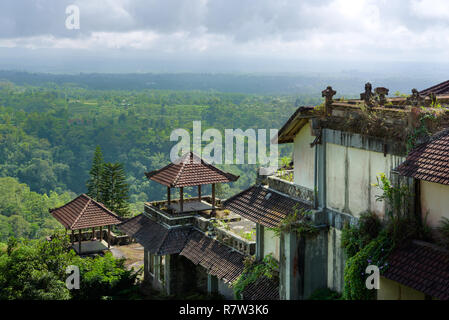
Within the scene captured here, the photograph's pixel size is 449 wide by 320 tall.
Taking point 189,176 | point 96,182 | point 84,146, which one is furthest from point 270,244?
point 84,146

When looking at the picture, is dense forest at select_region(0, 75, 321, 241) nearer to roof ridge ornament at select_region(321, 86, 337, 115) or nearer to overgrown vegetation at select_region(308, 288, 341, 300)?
overgrown vegetation at select_region(308, 288, 341, 300)

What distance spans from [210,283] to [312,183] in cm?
689

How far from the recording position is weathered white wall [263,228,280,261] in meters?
17.5

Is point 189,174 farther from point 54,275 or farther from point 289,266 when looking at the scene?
point 289,266

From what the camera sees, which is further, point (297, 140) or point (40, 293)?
point (40, 293)

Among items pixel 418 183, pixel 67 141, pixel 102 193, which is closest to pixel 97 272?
pixel 418 183

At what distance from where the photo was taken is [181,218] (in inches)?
889

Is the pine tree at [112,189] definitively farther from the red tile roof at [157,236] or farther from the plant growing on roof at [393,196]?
the plant growing on roof at [393,196]

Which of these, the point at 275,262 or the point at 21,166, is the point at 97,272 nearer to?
the point at 275,262

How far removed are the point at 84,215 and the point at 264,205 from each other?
40.8 ft

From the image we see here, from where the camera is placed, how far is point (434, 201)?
41.7 feet

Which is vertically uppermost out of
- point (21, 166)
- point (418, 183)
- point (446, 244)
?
point (418, 183)

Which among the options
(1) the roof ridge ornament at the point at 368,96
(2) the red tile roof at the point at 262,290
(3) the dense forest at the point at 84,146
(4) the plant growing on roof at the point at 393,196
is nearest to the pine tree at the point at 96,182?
(3) the dense forest at the point at 84,146

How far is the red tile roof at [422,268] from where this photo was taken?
11.5 metres
